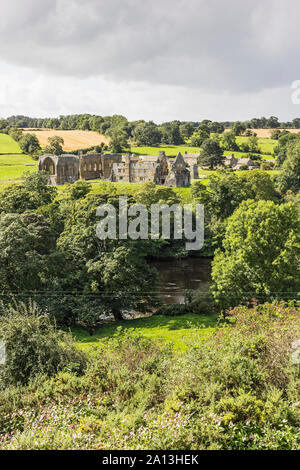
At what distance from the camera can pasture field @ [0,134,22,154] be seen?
333 ft

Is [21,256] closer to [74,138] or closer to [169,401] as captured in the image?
[169,401]

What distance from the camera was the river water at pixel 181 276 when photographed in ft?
120

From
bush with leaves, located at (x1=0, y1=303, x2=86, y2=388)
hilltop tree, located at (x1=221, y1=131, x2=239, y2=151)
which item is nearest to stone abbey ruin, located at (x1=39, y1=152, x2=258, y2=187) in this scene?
hilltop tree, located at (x1=221, y1=131, x2=239, y2=151)

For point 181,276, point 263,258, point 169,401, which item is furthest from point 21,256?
point 181,276

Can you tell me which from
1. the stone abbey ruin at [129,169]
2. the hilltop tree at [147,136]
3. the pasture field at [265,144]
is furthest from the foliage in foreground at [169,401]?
the hilltop tree at [147,136]

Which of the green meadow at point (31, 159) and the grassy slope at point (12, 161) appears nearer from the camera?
the green meadow at point (31, 159)

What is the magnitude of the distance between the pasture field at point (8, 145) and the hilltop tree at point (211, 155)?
51042mm

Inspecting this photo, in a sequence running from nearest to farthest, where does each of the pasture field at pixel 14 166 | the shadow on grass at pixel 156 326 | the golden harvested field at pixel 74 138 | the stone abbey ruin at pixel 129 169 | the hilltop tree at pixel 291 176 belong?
1. the shadow on grass at pixel 156 326
2. the hilltop tree at pixel 291 176
3. the pasture field at pixel 14 166
4. the stone abbey ruin at pixel 129 169
5. the golden harvested field at pixel 74 138

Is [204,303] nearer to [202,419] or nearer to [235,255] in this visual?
[235,255]

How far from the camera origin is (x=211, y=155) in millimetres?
98812

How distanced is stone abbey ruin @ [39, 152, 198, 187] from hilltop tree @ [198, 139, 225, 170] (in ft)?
42.4

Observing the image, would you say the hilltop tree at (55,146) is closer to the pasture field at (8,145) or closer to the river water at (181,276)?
the pasture field at (8,145)

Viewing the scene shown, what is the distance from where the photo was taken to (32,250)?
2659 centimetres
